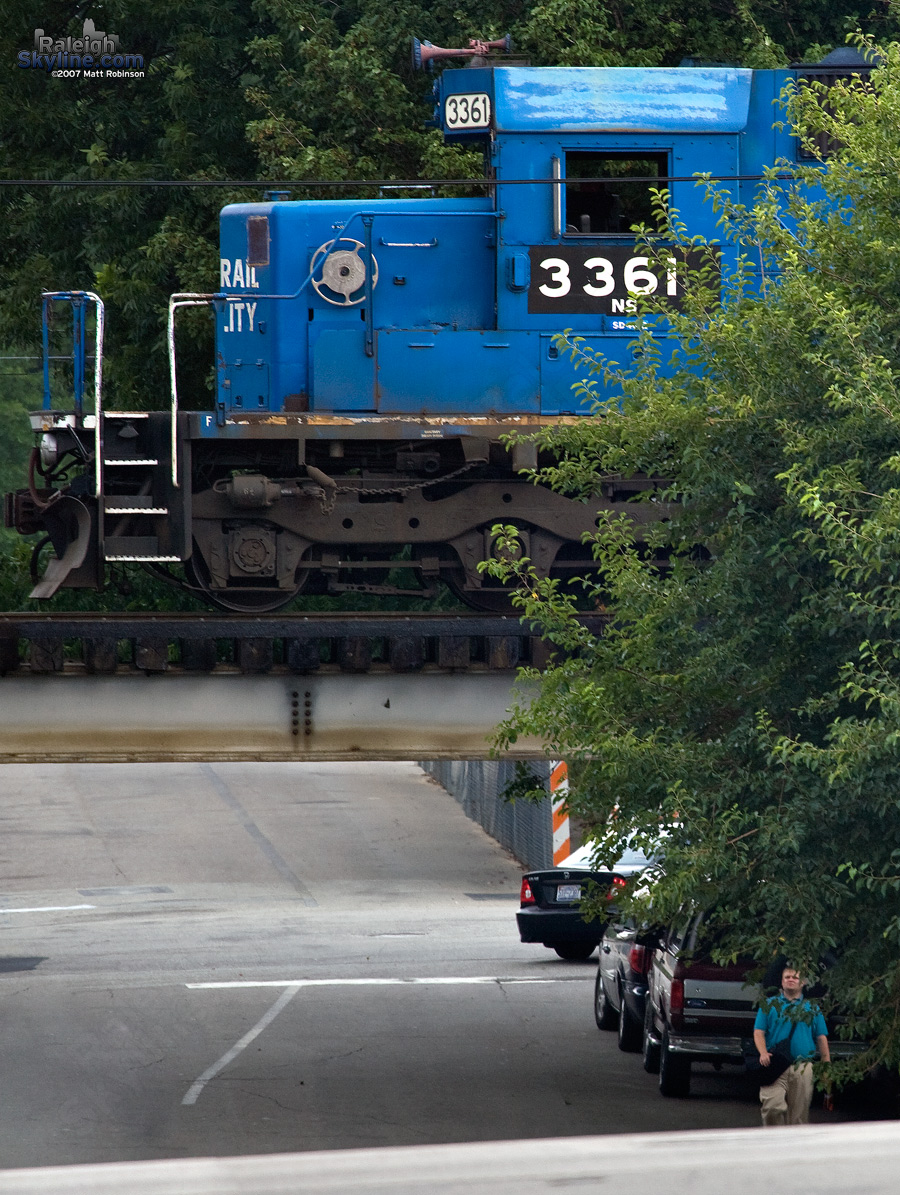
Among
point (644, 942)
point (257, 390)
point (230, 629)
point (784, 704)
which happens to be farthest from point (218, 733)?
point (784, 704)

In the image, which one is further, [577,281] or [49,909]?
[49,909]

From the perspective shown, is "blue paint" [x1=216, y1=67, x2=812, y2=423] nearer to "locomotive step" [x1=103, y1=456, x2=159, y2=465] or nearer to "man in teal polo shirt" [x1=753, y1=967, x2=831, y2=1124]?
"locomotive step" [x1=103, y1=456, x2=159, y2=465]

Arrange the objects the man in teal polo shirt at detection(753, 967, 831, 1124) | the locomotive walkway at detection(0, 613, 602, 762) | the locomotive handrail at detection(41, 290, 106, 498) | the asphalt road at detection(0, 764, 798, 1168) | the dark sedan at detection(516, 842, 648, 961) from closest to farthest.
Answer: the man in teal polo shirt at detection(753, 967, 831, 1124)
the asphalt road at detection(0, 764, 798, 1168)
the locomotive handrail at detection(41, 290, 106, 498)
the locomotive walkway at detection(0, 613, 602, 762)
the dark sedan at detection(516, 842, 648, 961)

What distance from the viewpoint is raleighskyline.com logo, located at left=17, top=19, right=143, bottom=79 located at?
22.2 m

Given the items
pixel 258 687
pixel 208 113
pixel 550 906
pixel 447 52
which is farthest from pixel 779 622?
pixel 208 113

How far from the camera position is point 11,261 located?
24172 mm

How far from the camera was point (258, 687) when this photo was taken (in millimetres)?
12922

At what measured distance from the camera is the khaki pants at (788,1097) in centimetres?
845

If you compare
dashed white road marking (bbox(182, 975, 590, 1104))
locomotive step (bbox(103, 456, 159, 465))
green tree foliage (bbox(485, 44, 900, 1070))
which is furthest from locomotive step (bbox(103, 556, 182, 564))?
dashed white road marking (bbox(182, 975, 590, 1104))

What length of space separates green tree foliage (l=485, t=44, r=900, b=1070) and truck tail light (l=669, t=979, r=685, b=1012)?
1.81m

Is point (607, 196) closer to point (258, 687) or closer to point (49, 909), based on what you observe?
point (258, 687)

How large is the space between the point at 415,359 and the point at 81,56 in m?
12.8

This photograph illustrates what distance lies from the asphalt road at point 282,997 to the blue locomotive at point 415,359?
13.2 ft

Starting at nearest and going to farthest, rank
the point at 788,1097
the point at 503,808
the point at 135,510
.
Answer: the point at 788,1097
the point at 135,510
the point at 503,808
